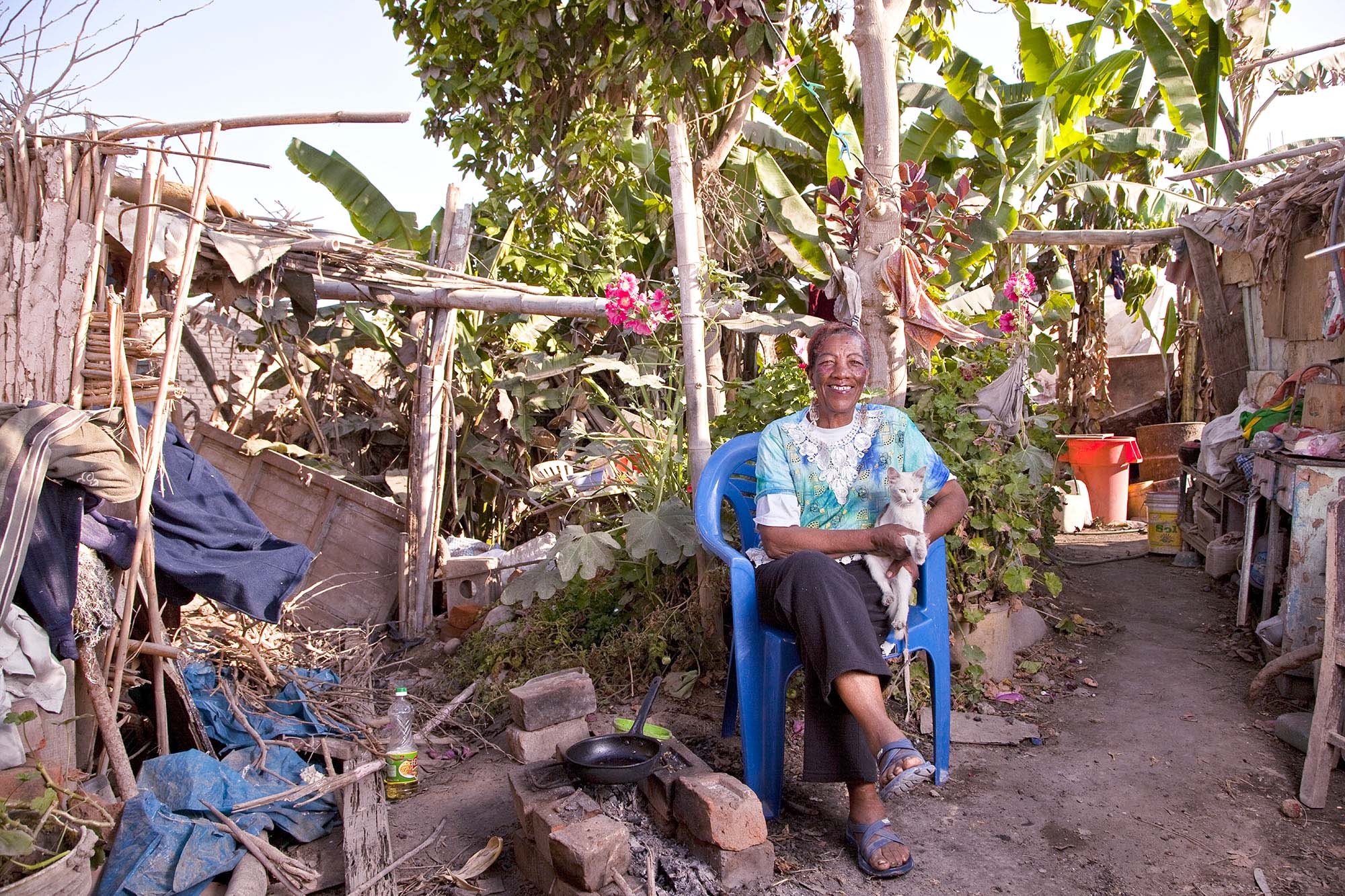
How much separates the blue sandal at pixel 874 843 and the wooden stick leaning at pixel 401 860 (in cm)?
133

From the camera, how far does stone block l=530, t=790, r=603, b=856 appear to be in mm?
2402

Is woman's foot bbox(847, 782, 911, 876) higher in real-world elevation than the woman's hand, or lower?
lower

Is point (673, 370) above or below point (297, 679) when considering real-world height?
above

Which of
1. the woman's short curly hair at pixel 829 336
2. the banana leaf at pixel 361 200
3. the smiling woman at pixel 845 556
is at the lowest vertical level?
the smiling woman at pixel 845 556

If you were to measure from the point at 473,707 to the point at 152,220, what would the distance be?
235cm

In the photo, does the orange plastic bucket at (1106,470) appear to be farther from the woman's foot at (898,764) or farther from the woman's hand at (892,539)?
the woman's foot at (898,764)

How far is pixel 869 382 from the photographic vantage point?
151 inches

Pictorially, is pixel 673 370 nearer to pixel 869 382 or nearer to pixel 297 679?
pixel 869 382

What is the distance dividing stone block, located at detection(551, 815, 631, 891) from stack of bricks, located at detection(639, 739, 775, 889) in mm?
202

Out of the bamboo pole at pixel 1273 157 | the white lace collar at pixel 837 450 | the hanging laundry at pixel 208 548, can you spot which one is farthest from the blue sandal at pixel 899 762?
the bamboo pole at pixel 1273 157

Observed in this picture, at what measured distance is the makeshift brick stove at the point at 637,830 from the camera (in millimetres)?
2309

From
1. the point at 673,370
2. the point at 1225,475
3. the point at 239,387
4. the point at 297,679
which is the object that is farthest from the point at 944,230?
the point at 239,387

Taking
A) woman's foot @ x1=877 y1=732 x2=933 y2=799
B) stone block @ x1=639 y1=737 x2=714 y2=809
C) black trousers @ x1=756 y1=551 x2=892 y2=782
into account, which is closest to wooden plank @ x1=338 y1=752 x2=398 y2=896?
stone block @ x1=639 y1=737 x2=714 y2=809

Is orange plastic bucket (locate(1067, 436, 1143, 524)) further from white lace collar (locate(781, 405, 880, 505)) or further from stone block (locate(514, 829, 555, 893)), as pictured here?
stone block (locate(514, 829, 555, 893))
